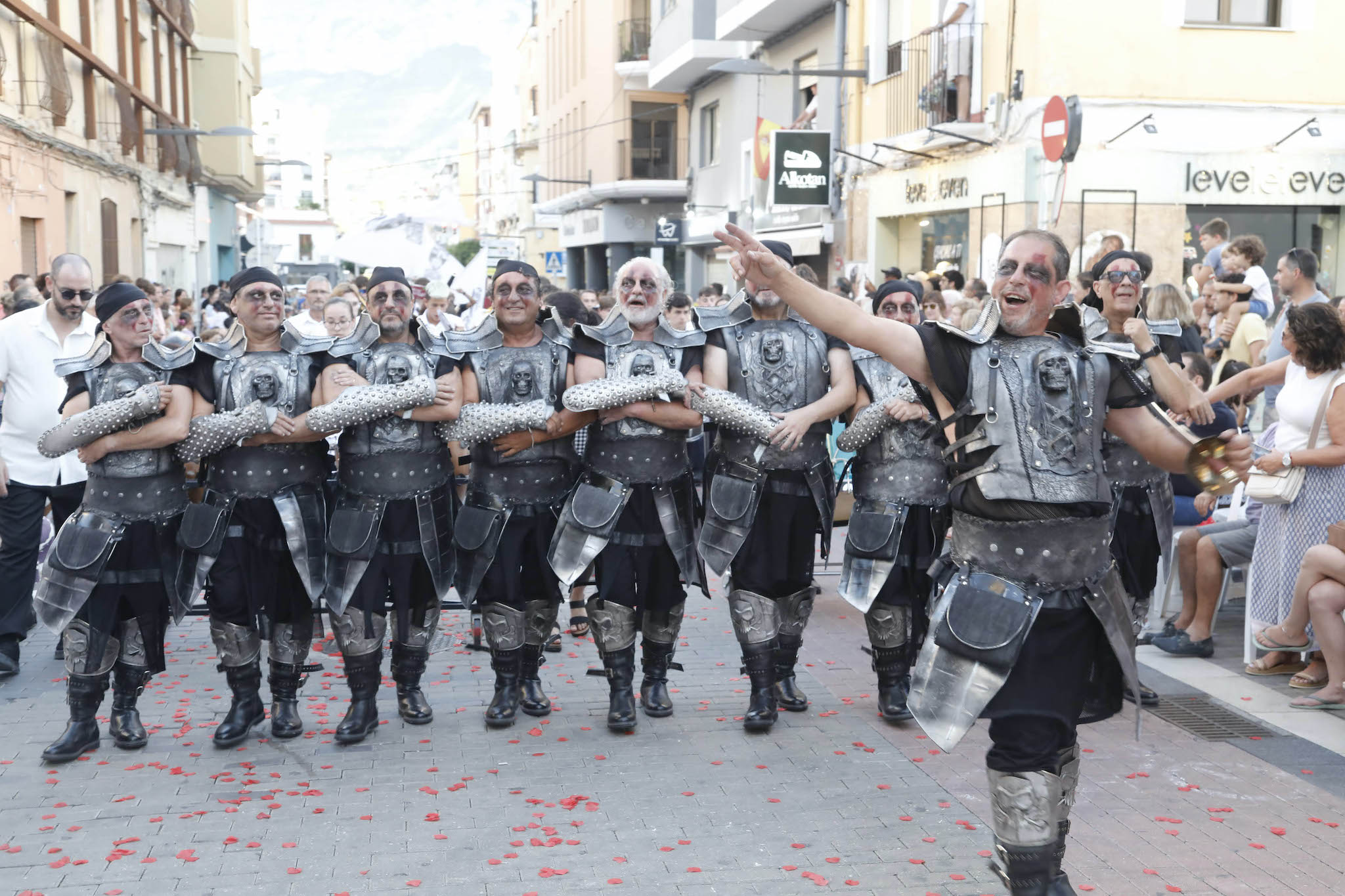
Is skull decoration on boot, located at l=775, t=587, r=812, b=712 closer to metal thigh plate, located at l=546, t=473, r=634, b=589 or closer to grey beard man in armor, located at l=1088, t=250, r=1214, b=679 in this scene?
metal thigh plate, located at l=546, t=473, r=634, b=589

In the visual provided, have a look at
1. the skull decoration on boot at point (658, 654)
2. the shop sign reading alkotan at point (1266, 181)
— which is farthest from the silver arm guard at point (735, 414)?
the shop sign reading alkotan at point (1266, 181)

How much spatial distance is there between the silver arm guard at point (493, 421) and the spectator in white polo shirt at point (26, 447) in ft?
7.32

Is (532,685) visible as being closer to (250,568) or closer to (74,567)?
(250,568)

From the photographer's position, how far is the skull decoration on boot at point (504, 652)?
19.4 ft

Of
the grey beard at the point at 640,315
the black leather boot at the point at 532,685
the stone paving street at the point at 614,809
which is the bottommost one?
the stone paving street at the point at 614,809

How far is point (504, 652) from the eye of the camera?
5949 mm

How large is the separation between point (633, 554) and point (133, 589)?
2.11 meters

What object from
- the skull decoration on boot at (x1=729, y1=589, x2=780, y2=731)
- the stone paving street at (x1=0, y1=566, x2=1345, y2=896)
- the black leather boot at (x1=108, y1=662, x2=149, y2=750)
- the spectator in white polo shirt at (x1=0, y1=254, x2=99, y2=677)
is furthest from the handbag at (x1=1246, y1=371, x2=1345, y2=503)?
the spectator in white polo shirt at (x1=0, y1=254, x2=99, y2=677)

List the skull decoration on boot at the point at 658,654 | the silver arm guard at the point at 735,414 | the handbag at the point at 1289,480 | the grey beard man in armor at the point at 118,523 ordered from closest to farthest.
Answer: the grey beard man in armor at the point at 118,523 → the silver arm guard at the point at 735,414 → the skull decoration on boot at the point at 658,654 → the handbag at the point at 1289,480

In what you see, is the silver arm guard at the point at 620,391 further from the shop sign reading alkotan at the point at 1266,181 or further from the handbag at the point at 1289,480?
the shop sign reading alkotan at the point at 1266,181

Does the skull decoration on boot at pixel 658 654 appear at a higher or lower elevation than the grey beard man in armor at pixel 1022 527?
lower

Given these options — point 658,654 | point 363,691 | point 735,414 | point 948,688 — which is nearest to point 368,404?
point 363,691

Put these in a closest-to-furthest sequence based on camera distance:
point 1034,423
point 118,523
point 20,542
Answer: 1. point 1034,423
2. point 118,523
3. point 20,542

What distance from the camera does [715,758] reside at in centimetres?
550
